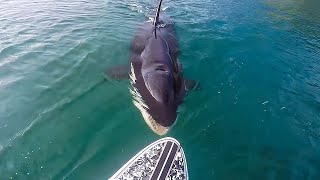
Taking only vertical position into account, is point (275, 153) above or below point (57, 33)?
below

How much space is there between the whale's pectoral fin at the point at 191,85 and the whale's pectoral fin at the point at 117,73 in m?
1.71

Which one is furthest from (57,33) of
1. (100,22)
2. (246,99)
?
(246,99)

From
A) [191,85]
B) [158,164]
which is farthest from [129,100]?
[158,164]

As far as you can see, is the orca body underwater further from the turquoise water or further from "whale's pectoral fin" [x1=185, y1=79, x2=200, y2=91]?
the turquoise water

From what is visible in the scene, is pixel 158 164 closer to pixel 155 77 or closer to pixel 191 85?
pixel 155 77

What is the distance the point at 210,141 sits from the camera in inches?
300

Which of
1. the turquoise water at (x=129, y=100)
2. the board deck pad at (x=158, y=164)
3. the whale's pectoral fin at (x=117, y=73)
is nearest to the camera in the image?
the board deck pad at (x=158, y=164)

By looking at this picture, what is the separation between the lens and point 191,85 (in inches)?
353

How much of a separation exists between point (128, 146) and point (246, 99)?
12.6ft

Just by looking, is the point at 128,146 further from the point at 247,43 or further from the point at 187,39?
the point at 247,43

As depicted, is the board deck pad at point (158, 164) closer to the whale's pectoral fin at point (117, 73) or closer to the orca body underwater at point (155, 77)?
the orca body underwater at point (155, 77)

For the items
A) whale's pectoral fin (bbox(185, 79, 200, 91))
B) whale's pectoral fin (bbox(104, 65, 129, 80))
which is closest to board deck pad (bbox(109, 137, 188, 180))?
whale's pectoral fin (bbox(185, 79, 200, 91))

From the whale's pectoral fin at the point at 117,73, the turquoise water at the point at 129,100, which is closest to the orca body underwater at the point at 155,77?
the whale's pectoral fin at the point at 117,73

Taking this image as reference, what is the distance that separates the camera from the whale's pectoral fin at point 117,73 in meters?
9.29
